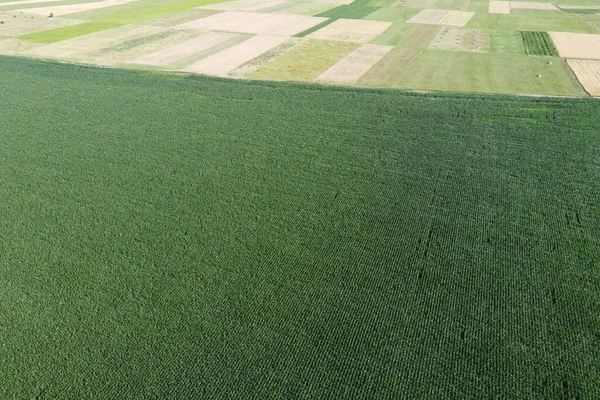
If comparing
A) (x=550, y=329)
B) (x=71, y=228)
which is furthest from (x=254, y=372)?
(x=71, y=228)

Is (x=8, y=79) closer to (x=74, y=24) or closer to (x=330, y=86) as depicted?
(x=74, y=24)

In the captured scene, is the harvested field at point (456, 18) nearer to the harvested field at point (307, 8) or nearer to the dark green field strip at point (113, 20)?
the harvested field at point (307, 8)

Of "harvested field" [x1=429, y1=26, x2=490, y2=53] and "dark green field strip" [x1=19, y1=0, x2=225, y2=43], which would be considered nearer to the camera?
"harvested field" [x1=429, y1=26, x2=490, y2=53]

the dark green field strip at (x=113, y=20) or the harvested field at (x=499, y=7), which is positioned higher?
the dark green field strip at (x=113, y=20)

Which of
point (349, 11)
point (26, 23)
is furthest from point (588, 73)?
point (26, 23)

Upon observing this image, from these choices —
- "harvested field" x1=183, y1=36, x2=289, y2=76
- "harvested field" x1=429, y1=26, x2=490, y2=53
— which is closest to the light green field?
"harvested field" x1=429, y1=26, x2=490, y2=53

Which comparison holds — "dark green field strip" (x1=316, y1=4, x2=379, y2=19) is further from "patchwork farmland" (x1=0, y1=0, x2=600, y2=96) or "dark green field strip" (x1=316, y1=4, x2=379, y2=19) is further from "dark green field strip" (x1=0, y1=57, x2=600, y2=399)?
"dark green field strip" (x1=0, y1=57, x2=600, y2=399)

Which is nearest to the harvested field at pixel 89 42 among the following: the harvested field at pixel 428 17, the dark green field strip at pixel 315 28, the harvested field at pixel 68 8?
the harvested field at pixel 68 8
